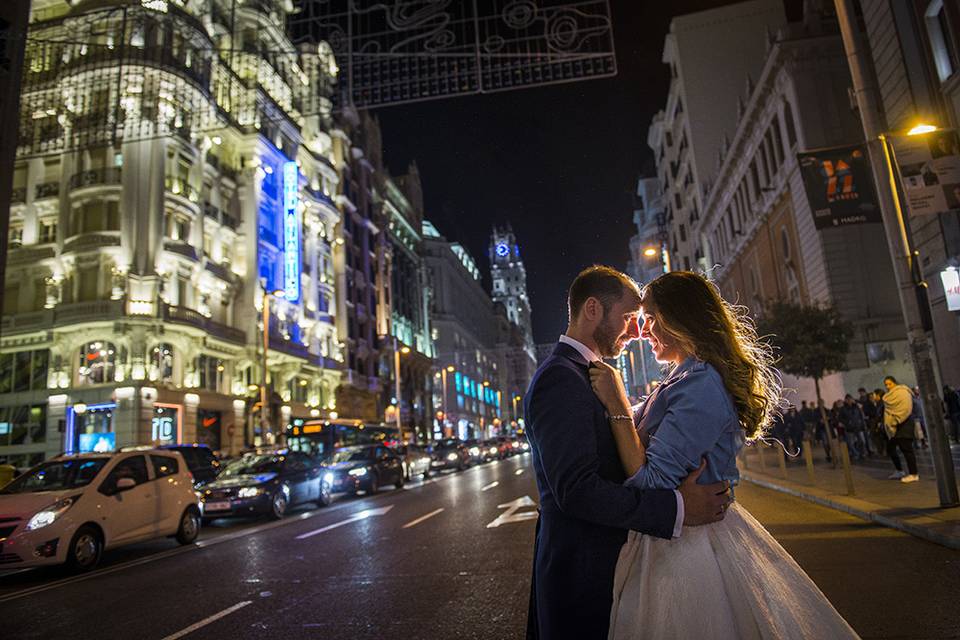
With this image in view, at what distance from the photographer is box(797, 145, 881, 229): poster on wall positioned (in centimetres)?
1401

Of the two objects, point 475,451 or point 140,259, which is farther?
point 475,451

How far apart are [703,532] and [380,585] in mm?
5887

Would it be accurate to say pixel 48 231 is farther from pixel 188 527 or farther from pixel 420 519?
pixel 420 519

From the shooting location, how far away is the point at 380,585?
7414 millimetres

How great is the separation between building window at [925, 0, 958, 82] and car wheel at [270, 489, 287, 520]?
1895cm

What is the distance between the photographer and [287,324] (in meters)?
45.5

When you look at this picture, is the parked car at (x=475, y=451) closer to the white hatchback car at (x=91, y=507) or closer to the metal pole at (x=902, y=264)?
the white hatchback car at (x=91, y=507)

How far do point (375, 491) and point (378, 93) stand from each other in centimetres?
1460

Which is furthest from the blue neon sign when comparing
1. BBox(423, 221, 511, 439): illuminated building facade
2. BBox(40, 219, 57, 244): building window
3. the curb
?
the curb

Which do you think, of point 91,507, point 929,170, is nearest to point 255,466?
point 91,507

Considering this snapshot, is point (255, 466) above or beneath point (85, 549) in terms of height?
above

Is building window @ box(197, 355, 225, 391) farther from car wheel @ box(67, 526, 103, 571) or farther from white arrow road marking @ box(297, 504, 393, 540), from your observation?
car wheel @ box(67, 526, 103, 571)

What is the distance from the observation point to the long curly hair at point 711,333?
245cm

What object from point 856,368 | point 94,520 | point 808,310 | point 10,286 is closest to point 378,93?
point 94,520
